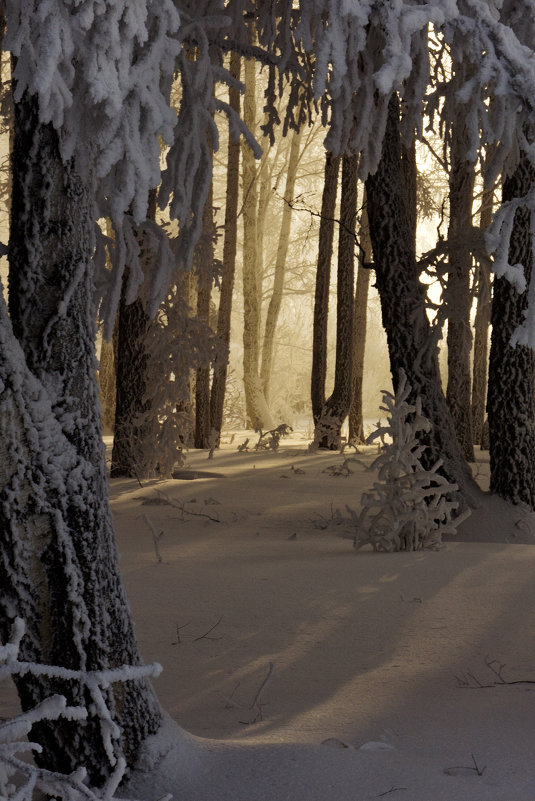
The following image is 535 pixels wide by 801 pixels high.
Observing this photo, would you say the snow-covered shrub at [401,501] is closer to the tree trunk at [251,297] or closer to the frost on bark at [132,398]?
the frost on bark at [132,398]

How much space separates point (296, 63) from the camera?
201 inches

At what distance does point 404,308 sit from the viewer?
21.8ft

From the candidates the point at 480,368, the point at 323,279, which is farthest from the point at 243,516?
the point at 480,368

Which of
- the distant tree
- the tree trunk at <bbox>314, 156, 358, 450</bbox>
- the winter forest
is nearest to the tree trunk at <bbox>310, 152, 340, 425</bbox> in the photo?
the tree trunk at <bbox>314, 156, 358, 450</bbox>

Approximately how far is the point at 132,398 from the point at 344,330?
13.2ft

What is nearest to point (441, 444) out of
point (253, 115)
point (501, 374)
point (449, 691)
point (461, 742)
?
point (501, 374)

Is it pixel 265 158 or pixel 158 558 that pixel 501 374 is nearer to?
pixel 158 558

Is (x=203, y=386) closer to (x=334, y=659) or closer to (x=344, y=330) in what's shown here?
(x=344, y=330)

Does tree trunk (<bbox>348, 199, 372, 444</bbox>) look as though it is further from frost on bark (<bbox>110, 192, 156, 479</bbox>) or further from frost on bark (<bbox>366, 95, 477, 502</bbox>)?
frost on bark (<bbox>366, 95, 477, 502</bbox>)

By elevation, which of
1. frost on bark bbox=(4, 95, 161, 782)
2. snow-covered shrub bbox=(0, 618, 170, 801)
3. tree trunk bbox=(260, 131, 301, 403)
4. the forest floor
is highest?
tree trunk bbox=(260, 131, 301, 403)

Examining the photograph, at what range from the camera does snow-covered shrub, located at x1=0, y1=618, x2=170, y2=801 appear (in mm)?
1837

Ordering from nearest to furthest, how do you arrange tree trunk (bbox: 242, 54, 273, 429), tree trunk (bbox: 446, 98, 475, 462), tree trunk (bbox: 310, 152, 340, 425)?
tree trunk (bbox: 446, 98, 475, 462)
tree trunk (bbox: 310, 152, 340, 425)
tree trunk (bbox: 242, 54, 273, 429)

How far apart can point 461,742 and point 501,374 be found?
13.6ft

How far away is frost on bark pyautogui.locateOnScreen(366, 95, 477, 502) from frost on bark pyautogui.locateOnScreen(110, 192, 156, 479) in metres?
3.35
